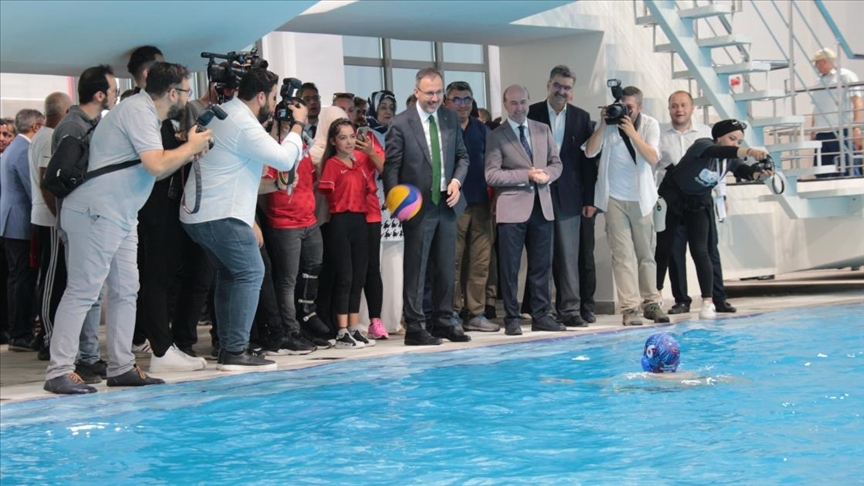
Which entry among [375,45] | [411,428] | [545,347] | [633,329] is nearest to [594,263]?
[633,329]

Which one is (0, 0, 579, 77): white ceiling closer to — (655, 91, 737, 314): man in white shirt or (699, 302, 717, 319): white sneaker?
(655, 91, 737, 314): man in white shirt

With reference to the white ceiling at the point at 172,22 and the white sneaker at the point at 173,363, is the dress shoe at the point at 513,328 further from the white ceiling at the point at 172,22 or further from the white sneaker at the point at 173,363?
the white ceiling at the point at 172,22

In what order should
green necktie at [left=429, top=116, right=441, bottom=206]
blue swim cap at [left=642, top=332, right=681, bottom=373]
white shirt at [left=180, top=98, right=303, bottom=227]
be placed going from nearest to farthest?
blue swim cap at [left=642, top=332, right=681, bottom=373]
white shirt at [left=180, top=98, right=303, bottom=227]
green necktie at [left=429, top=116, right=441, bottom=206]

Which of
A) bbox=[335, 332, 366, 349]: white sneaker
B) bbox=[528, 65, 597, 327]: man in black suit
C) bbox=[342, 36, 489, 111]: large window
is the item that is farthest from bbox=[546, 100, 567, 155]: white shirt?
bbox=[342, 36, 489, 111]: large window

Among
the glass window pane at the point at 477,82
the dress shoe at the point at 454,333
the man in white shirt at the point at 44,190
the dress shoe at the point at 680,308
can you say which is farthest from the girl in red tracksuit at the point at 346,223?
the glass window pane at the point at 477,82

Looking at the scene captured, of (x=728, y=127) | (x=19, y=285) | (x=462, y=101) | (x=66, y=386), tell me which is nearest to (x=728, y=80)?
(x=728, y=127)

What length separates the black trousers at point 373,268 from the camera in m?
8.55

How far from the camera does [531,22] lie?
1055 cm

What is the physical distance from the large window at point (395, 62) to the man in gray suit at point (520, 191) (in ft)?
27.4

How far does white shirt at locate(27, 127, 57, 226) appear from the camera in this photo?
7.92 meters

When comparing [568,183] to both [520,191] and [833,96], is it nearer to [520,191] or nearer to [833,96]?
[520,191]

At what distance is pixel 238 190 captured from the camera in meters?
7.01

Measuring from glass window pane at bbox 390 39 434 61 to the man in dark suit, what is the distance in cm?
946

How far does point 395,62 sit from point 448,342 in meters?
9.96
